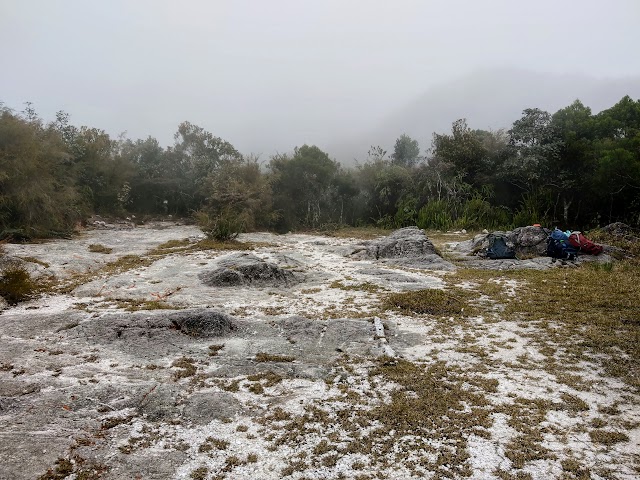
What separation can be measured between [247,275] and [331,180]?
16464 mm

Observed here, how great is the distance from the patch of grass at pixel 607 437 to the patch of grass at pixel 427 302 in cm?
352

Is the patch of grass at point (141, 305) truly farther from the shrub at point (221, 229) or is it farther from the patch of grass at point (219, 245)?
the shrub at point (221, 229)

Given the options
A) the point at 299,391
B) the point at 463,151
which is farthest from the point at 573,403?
the point at 463,151

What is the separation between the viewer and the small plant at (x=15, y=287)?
23.9 ft

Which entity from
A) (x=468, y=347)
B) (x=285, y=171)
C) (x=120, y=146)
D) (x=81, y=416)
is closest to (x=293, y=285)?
(x=468, y=347)

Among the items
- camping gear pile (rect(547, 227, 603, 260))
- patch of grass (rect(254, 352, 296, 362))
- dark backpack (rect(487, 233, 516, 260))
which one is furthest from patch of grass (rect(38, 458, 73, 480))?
camping gear pile (rect(547, 227, 603, 260))

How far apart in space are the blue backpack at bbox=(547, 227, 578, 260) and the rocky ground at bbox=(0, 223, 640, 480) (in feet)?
13.8

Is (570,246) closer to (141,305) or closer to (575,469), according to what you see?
(575,469)

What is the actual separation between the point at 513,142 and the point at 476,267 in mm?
12206

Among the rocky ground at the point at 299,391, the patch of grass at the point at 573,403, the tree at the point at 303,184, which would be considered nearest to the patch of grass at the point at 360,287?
the rocky ground at the point at 299,391

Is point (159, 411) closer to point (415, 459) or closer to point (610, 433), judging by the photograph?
point (415, 459)

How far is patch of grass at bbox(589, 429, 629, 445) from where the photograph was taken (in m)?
3.39

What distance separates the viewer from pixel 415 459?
3213 millimetres

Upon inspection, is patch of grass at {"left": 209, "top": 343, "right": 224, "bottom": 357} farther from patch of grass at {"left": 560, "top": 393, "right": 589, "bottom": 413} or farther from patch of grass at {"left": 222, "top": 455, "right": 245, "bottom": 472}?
patch of grass at {"left": 560, "top": 393, "right": 589, "bottom": 413}
